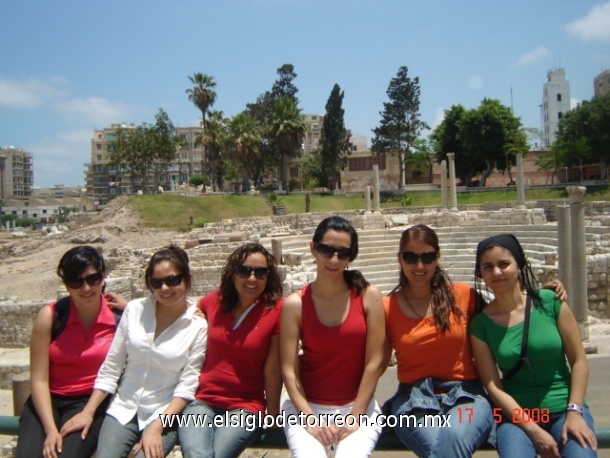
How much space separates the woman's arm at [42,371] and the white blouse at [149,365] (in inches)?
12.4

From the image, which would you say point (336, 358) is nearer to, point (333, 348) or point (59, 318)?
point (333, 348)

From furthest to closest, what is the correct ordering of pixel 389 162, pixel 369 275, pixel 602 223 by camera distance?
pixel 389 162 → pixel 602 223 → pixel 369 275

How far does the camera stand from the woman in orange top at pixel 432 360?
2.79 m

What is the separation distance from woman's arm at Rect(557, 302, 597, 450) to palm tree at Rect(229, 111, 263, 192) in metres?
47.9

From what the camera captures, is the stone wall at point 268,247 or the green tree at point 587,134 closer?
the stone wall at point 268,247

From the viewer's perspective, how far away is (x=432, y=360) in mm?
3094

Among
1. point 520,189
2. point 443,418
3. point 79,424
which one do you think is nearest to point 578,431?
point 443,418

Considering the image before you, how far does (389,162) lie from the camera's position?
59.8 metres

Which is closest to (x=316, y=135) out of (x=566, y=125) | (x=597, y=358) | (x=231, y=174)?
(x=231, y=174)

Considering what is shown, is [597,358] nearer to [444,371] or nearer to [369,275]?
[444,371]

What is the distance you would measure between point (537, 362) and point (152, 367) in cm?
239

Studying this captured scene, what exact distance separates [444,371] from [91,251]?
8.27 ft

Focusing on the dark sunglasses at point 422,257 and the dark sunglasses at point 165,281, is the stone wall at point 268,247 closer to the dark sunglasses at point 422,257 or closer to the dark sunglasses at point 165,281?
the dark sunglasses at point 165,281

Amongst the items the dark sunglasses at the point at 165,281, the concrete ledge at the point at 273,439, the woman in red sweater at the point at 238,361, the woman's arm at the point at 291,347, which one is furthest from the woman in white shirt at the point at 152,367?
the woman's arm at the point at 291,347
